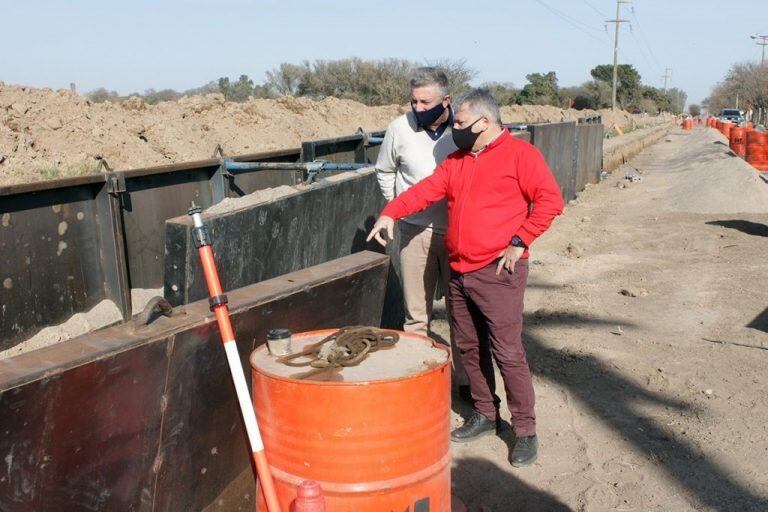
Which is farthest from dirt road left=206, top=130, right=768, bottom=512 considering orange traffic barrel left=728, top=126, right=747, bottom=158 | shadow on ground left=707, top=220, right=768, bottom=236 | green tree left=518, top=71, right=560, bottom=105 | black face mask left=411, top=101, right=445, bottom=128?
green tree left=518, top=71, right=560, bottom=105

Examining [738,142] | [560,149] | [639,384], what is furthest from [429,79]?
[738,142]

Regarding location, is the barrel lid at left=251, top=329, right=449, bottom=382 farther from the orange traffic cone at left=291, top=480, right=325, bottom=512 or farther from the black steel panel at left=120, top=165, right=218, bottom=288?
the black steel panel at left=120, top=165, right=218, bottom=288

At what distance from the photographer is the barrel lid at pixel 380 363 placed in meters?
2.95

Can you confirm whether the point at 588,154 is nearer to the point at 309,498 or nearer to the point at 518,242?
the point at 518,242

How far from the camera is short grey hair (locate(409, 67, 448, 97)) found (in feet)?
15.8

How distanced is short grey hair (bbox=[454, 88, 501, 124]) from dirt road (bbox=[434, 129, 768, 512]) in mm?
1922

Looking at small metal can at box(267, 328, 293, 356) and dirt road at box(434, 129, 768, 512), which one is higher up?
small metal can at box(267, 328, 293, 356)

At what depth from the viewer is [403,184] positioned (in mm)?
5145

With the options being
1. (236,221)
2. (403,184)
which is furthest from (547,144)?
(236,221)

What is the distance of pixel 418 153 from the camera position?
5012 mm

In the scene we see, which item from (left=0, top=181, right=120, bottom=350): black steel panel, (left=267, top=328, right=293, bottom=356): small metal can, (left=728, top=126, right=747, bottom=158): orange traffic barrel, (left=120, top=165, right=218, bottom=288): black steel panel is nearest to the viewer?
(left=267, top=328, right=293, bottom=356): small metal can

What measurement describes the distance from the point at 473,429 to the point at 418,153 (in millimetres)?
1653

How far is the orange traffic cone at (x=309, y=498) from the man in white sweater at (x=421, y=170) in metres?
2.46

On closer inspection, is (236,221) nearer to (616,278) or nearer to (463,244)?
(463,244)
